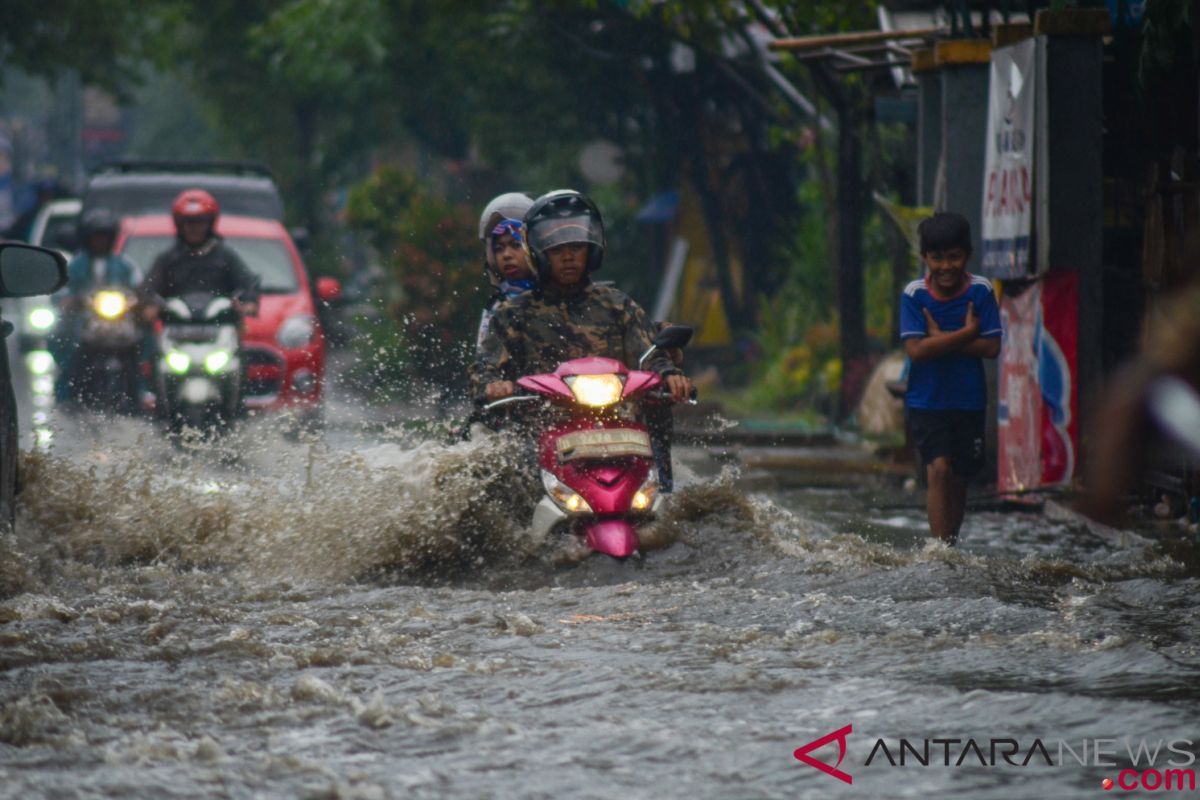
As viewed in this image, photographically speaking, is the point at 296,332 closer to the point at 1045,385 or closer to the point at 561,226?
the point at 1045,385

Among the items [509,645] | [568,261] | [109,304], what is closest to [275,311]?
[109,304]

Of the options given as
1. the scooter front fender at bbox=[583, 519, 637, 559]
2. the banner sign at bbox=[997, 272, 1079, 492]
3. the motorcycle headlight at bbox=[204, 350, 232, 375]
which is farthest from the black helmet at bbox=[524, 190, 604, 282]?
the motorcycle headlight at bbox=[204, 350, 232, 375]

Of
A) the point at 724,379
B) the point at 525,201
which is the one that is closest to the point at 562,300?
the point at 525,201

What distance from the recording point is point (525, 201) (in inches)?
392

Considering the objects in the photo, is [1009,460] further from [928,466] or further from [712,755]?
[712,755]

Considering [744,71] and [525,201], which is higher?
[744,71]

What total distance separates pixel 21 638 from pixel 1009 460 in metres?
7.04

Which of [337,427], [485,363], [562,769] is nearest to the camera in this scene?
[562,769]

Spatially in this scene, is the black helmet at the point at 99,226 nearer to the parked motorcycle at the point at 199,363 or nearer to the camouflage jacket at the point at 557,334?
the parked motorcycle at the point at 199,363

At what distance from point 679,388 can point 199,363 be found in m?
6.27

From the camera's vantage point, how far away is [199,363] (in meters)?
13.8

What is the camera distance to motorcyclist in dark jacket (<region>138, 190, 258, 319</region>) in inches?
559

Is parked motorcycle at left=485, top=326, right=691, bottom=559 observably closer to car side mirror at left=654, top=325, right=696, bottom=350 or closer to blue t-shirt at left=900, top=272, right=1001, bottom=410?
car side mirror at left=654, top=325, right=696, bottom=350

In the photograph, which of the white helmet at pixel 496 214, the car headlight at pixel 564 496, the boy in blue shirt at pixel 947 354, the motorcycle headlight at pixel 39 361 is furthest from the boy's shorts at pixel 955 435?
the motorcycle headlight at pixel 39 361
